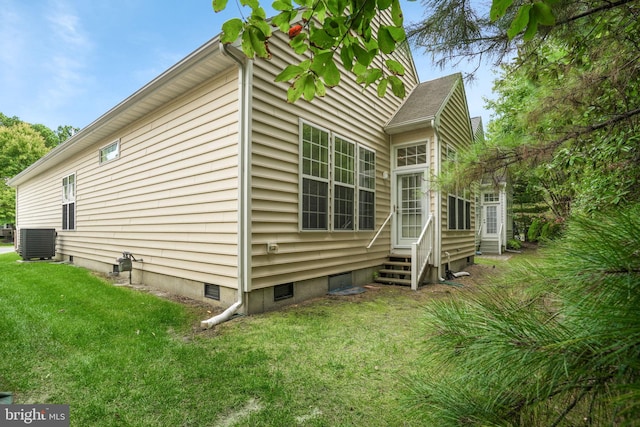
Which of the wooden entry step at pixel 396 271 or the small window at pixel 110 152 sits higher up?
the small window at pixel 110 152

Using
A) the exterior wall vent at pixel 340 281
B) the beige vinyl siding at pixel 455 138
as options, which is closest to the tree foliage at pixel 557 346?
the exterior wall vent at pixel 340 281

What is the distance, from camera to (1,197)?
22.6 m

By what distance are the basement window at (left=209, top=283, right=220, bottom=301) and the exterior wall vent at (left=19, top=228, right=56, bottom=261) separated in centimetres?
895

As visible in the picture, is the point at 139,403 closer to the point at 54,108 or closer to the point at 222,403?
the point at 222,403

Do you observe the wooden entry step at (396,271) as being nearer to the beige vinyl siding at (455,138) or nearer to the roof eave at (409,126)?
the beige vinyl siding at (455,138)

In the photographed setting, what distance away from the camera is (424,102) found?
7973 millimetres

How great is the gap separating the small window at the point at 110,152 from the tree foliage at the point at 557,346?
8.59 metres

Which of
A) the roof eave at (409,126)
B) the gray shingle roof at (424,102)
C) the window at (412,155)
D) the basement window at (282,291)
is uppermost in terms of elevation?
the gray shingle roof at (424,102)

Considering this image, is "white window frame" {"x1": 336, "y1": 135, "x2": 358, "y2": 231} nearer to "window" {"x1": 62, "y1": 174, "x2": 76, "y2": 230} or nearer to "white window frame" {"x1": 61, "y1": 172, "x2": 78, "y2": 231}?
"white window frame" {"x1": 61, "y1": 172, "x2": 78, "y2": 231}

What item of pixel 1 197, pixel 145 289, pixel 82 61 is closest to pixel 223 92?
pixel 145 289

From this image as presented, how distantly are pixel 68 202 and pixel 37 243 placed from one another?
5.61 feet

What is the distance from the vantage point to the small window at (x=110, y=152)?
7619mm

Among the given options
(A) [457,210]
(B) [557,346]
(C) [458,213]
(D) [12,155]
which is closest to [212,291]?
(B) [557,346]

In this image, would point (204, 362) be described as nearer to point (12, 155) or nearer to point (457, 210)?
point (457, 210)
